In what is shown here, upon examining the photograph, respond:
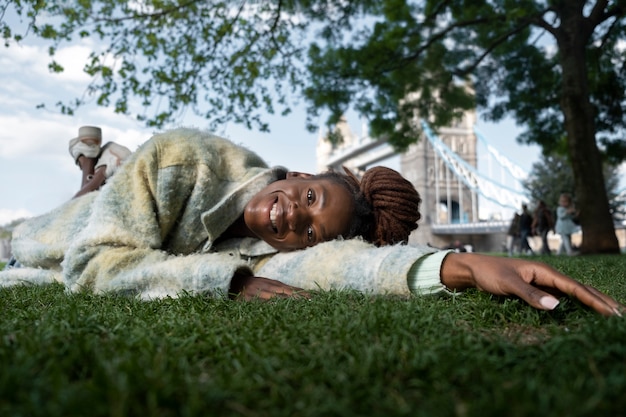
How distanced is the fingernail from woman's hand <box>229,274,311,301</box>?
2.98ft

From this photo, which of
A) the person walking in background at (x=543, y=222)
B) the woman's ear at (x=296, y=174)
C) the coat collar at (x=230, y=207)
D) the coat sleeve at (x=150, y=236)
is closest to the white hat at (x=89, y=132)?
the coat sleeve at (x=150, y=236)

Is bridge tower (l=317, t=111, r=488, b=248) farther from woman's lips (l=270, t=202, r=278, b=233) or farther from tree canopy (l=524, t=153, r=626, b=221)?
woman's lips (l=270, t=202, r=278, b=233)

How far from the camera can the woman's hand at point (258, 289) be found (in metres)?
2.18

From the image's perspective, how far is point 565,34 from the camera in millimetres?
9867

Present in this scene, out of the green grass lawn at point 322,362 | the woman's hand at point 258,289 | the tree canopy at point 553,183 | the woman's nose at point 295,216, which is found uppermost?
the tree canopy at point 553,183

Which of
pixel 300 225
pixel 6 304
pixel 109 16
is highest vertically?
pixel 109 16

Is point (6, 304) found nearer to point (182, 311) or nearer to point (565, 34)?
point (182, 311)

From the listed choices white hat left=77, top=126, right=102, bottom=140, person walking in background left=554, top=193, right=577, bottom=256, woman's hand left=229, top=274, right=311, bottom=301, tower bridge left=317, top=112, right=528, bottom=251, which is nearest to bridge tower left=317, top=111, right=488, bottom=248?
tower bridge left=317, top=112, right=528, bottom=251

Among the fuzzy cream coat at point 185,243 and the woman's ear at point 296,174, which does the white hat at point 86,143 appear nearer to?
the fuzzy cream coat at point 185,243

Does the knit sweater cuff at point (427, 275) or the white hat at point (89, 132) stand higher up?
the white hat at point (89, 132)

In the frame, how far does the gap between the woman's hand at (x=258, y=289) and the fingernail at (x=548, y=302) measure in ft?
2.98

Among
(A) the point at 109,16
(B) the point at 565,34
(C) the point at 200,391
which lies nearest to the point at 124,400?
(C) the point at 200,391

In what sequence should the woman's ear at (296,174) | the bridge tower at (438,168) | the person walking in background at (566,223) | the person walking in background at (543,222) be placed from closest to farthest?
the woman's ear at (296,174)
the person walking in background at (566,223)
the person walking in background at (543,222)
the bridge tower at (438,168)

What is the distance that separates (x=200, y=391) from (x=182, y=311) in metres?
1.09
